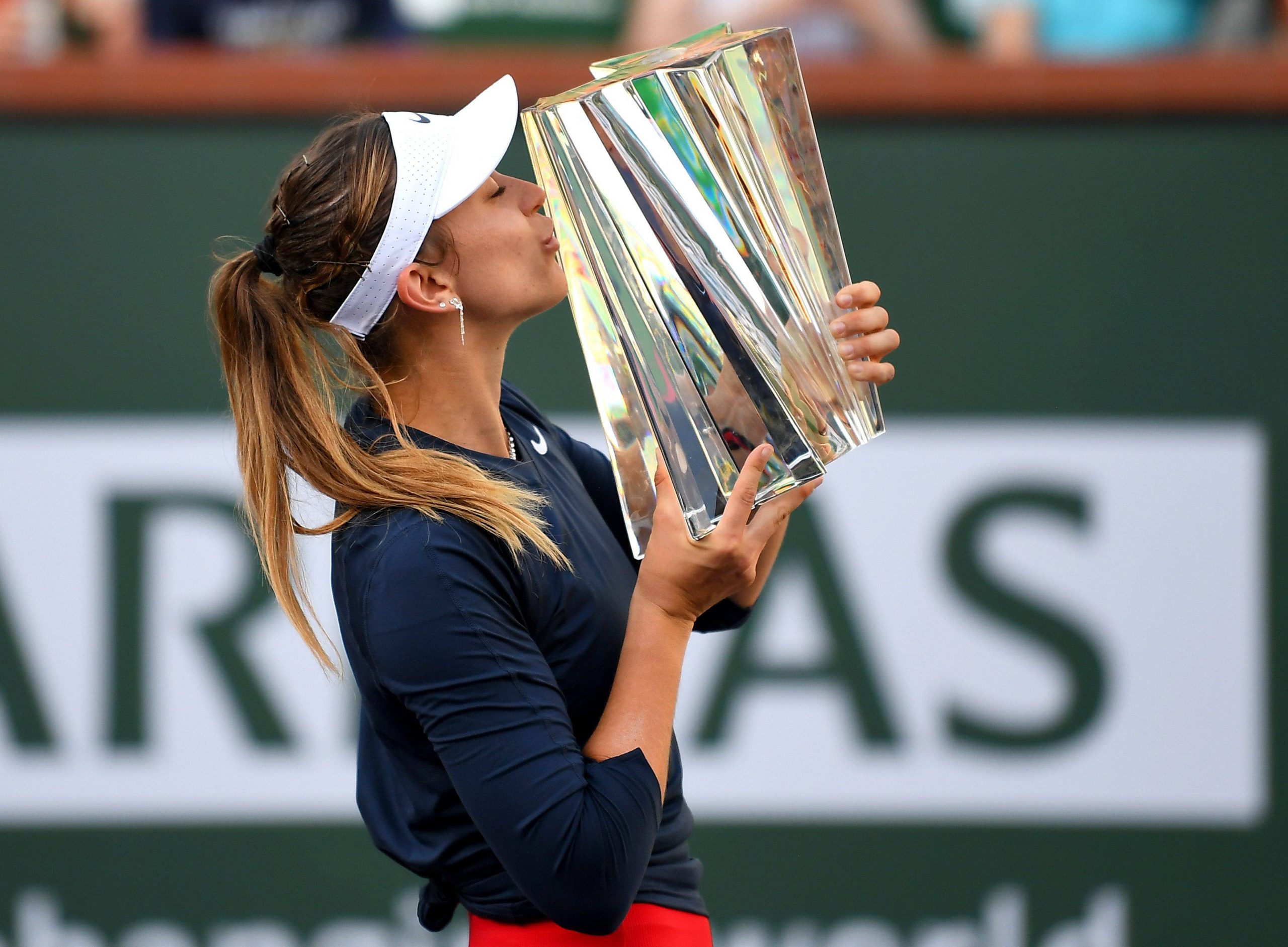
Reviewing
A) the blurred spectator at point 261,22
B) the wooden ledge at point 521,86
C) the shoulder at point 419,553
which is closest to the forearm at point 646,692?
the shoulder at point 419,553

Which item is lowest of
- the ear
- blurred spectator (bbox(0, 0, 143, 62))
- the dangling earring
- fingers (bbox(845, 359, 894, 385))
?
fingers (bbox(845, 359, 894, 385))

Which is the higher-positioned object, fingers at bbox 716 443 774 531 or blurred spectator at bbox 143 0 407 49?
blurred spectator at bbox 143 0 407 49

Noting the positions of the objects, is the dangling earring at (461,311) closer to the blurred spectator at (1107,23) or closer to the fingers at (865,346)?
the fingers at (865,346)

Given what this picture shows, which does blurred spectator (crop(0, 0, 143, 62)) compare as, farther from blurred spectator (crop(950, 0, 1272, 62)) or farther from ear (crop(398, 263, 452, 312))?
ear (crop(398, 263, 452, 312))

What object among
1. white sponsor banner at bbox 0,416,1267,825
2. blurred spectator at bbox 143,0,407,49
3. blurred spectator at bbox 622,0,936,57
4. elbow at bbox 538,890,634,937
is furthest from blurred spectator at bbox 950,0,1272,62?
elbow at bbox 538,890,634,937

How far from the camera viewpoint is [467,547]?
3.45 ft

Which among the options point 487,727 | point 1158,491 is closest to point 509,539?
point 487,727

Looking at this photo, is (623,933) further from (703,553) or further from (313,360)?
(313,360)

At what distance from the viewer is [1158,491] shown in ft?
7.73

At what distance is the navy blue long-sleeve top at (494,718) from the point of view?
101 cm

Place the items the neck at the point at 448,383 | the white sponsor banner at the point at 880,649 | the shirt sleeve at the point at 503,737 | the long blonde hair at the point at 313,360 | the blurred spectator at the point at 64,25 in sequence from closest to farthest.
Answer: the shirt sleeve at the point at 503,737
the long blonde hair at the point at 313,360
the neck at the point at 448,383
the white sponsor banner at the point at 880,649
the blurred spectator at the point at 64,25

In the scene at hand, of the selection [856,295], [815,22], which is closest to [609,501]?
[856,295]

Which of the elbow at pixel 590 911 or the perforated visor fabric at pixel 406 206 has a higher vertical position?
the perforated visor fabric at pixel 406 206

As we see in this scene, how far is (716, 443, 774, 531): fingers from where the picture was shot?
3.61ft
